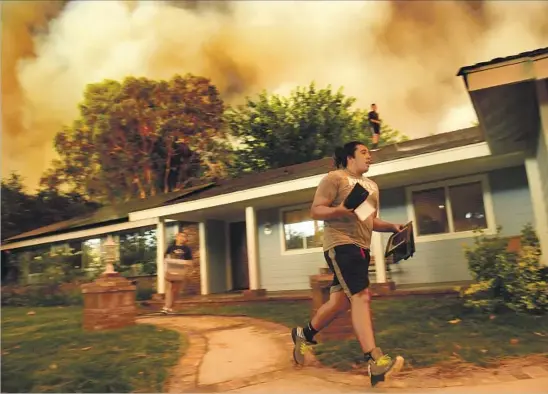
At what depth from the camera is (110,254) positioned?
3092mm

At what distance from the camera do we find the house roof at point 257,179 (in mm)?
3146

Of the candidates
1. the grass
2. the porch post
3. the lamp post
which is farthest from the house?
the grass

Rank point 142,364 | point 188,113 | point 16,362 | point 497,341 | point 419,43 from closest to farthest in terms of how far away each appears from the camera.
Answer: point 497,341 < point 142,364 < point 16,362 < point 419,43 < point 188,113

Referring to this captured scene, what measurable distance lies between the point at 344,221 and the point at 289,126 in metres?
1.47

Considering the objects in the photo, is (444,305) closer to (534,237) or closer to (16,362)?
(534,237)

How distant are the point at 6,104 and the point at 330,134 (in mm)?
2481

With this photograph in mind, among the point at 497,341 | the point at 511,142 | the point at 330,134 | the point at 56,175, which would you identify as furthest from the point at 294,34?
the point at 497,341

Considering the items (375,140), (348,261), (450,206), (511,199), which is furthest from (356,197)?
(511,199)

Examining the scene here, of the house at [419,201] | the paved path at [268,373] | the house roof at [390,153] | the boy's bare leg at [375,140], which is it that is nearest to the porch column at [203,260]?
the house at [419,201]

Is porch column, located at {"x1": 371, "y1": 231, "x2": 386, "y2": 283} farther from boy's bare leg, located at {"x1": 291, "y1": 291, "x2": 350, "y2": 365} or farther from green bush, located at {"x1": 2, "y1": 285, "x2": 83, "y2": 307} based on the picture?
green bush, located at {"x1": 2, "y1": 285, "x2": 83, "y2": 307}

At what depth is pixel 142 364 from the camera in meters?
2.53

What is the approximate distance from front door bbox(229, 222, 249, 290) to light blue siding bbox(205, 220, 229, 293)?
9 centimetres

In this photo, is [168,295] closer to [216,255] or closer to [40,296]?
[216,255]

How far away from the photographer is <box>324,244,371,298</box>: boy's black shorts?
2.22 m
